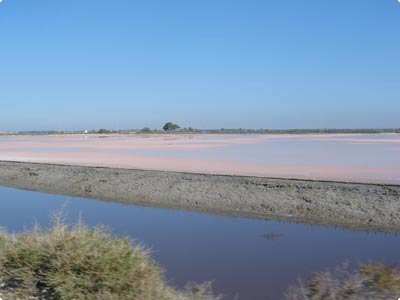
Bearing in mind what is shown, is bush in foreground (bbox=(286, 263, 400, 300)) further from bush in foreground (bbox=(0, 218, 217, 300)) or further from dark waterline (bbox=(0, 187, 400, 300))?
dark waterline (bbox=(0, 187, 400, 300))

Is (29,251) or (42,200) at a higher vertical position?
(29,251)

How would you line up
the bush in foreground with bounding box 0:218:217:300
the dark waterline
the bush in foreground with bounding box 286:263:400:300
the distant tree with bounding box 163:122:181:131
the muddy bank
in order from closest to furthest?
the bush in foreground with bounding box 286:263:400:300
the bush in foreground with bounding box 0:218:217:300
the dark waterline
the muddy bank
the distant tree with bounding box 163:122:181:131

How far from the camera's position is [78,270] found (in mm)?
5145

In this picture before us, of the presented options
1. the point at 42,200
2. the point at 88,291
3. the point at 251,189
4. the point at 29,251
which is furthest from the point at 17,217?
the point at 88,291

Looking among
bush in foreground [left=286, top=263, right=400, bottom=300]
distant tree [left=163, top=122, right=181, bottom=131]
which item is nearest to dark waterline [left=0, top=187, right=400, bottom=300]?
bush in foreground [left=286, top=263, right=400, bottom=300]

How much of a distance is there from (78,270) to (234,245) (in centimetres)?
542

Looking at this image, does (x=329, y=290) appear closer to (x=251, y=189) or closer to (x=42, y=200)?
(x=251, y=189)

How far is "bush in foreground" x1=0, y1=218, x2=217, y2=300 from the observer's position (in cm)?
491

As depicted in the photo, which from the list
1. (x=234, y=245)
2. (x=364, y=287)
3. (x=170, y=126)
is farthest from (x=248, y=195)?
(x=170, y=126)

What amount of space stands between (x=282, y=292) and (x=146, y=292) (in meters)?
2.90

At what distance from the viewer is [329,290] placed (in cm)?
491

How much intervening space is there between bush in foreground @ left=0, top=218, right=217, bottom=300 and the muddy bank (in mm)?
7683

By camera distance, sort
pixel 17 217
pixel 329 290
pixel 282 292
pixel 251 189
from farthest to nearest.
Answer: pixel 251 189
pixel 17 217
pixel 282 292
pixel 329 290

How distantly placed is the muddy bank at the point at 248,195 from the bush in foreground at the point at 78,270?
7683mm
